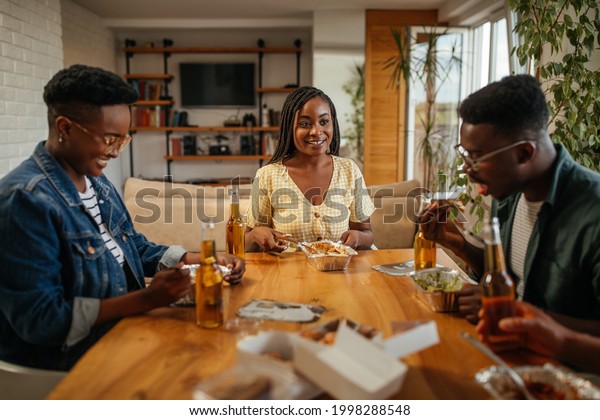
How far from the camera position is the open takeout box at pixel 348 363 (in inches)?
34.3

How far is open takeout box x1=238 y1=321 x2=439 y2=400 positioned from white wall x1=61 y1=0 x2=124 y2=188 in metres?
6.05

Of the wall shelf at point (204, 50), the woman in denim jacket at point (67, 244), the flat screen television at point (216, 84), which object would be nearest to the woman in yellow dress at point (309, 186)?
the woman in denim jacket at point (67, 244)

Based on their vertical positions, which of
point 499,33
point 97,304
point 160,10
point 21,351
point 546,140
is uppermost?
point 160,10

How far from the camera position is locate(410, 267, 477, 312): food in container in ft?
4.49

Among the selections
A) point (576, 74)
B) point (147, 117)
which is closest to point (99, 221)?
point (576, 74)

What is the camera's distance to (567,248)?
1.29 m

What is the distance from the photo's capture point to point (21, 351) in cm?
136

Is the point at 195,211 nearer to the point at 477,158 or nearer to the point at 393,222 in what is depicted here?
the point at 393,222

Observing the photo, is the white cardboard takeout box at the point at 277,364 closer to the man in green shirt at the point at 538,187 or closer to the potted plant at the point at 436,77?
the man in green shirt at the point at 538,187

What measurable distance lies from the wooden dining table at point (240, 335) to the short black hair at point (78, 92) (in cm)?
56
